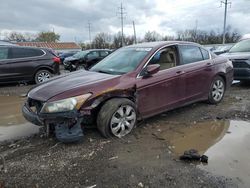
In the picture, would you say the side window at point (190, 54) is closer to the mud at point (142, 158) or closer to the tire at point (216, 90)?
the tire at point (216, 90)

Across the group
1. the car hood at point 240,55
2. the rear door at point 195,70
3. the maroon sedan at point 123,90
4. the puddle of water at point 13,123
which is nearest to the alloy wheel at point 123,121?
the maroon sedan at point 123,90

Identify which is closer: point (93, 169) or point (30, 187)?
point (30, 187)

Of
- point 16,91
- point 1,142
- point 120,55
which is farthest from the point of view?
point 16,91

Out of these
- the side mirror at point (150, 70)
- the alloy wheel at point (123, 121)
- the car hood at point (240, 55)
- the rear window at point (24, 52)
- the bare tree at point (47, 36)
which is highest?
the bare tree at point (47, 36)

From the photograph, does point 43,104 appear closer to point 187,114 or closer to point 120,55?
point 120,55

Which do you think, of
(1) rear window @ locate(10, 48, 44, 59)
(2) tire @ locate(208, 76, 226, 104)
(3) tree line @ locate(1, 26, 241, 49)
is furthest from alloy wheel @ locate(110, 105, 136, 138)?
(3) tree line @ locate(1, 26, 241, 49)

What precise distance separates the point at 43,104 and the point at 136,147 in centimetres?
156

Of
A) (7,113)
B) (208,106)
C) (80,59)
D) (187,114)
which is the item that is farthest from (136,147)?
(80,59)

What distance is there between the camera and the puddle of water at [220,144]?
3.51 metres

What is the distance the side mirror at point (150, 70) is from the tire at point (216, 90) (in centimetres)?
210

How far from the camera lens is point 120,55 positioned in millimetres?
5645

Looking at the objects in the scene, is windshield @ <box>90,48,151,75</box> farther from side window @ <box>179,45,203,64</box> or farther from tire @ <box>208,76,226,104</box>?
tire @ <box>208,76,226,104</box>

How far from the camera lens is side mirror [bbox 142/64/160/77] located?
4777mm

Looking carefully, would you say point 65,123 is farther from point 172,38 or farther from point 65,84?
point 172,38
